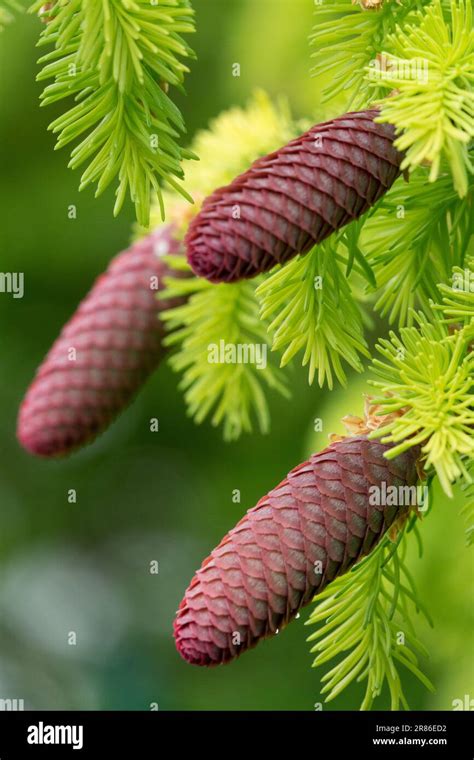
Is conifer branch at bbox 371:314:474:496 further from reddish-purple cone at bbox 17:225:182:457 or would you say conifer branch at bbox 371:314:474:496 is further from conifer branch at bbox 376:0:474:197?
reddish-purple cone at bbox 17:225:182:457

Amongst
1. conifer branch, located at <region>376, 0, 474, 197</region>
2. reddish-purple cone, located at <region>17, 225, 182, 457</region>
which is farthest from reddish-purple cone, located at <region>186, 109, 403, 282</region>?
reddish-purple cone, located at <region>17, 225, 182, 457</region>

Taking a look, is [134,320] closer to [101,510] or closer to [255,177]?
[255,177]

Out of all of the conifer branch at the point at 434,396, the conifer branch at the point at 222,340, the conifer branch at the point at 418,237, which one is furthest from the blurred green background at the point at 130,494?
the conifer branch at the point at 434,396

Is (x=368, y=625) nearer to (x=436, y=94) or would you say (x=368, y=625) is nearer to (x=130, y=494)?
(x=436, y=94)

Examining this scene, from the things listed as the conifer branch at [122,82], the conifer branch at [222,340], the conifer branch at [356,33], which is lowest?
the conifer branch at [222,340]

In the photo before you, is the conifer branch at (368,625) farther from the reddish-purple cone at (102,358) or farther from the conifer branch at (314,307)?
the reddish-purple cone at (102,358)

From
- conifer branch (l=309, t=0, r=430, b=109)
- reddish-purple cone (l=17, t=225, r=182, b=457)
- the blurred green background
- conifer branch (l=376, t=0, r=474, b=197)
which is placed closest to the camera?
conifer branch (l=376, t=0, r=474, b=197)
